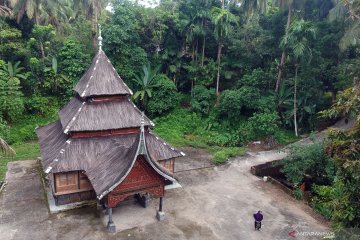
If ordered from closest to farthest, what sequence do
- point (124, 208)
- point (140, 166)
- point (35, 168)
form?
point (140, 166)
point (124, 208)
point (35, 168)

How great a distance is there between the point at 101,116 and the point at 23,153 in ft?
31.7

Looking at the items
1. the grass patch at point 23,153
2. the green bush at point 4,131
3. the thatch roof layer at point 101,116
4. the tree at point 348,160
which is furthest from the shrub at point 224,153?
the green bush at point 4,131

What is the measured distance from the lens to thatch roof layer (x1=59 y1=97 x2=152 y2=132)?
1814cm

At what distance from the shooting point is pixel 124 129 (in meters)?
19.3

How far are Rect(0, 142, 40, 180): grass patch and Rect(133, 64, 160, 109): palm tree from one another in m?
9.56

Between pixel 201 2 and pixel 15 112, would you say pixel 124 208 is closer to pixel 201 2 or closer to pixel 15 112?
pixel 15 112

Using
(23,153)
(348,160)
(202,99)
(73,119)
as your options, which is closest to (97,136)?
(73,119)

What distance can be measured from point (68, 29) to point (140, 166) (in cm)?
2616

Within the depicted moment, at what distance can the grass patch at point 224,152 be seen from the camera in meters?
24.5

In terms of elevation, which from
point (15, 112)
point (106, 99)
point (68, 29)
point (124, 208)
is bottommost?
point (124, 208)

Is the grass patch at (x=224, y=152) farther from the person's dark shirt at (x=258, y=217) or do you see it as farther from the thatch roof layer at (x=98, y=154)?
the person's dark shirt at (x=258, y=217)

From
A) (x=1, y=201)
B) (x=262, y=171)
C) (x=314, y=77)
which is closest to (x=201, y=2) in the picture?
(x=314, y=77)

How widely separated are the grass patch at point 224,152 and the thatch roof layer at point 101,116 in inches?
278

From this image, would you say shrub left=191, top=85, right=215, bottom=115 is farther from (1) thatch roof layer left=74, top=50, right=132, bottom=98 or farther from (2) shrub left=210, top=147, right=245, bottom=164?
(1) thatch roof layer left=74, top=50, right=132, bottom=98
